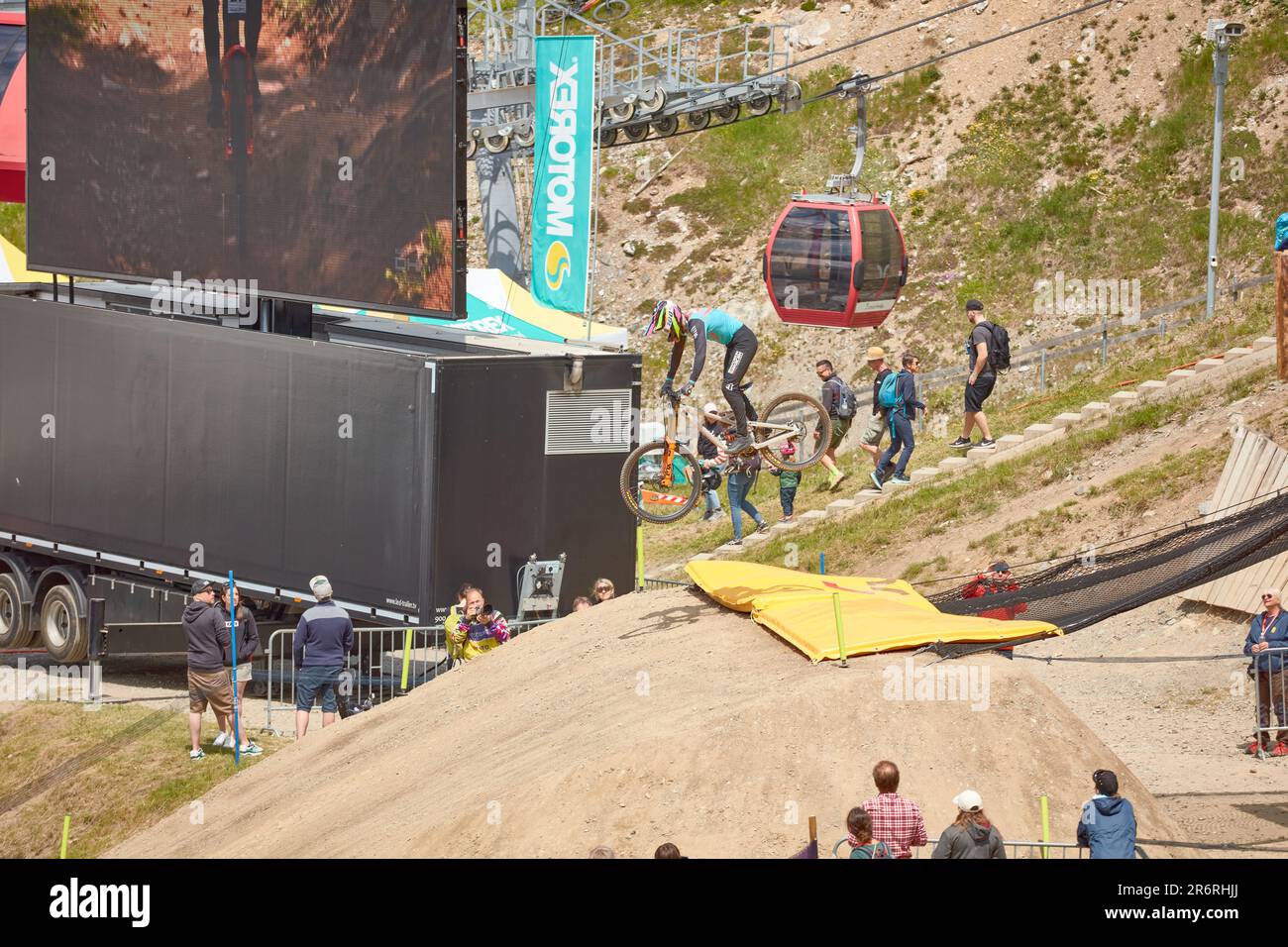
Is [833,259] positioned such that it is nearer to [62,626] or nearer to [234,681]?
[234,681]

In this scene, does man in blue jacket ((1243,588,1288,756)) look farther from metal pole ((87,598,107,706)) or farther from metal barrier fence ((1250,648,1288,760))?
metal pole ((87,598,107,706))

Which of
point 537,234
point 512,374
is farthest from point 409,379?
point 537,234

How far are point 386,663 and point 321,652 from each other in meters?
2.56

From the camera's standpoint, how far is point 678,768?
12.6 m

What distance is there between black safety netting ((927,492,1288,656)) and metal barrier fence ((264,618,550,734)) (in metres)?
5.82

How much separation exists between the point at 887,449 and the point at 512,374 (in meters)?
9.50

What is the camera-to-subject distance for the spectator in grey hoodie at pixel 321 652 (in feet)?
55.7

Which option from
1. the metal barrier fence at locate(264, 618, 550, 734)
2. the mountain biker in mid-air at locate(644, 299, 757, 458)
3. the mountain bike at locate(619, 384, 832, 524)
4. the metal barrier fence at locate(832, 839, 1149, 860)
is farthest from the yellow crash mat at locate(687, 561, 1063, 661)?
the metal barrier fence at locate(264, 618, 550, 734)

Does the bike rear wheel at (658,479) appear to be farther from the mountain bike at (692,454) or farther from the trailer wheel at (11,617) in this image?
the trailer wheel at (11,617)

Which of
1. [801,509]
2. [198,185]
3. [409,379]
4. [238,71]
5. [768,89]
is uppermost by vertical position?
[768,89]

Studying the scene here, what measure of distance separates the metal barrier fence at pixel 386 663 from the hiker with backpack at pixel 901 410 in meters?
7.99

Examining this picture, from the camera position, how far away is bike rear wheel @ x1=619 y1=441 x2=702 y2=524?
14594 mm
